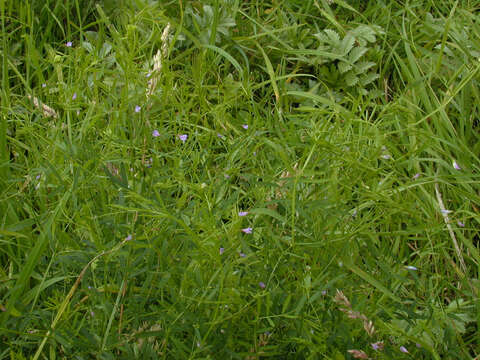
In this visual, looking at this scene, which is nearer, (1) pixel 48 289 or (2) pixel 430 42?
(1) pixel 48 289

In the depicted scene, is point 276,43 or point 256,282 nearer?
point 256,282

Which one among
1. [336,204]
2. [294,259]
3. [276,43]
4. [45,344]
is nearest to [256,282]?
[294,259]

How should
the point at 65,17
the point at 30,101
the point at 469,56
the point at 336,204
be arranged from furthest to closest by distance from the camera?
the point at 65,17
the point at 469,56
the point at 30,101
the point at 336,204

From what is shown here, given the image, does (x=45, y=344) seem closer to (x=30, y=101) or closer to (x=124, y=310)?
(x=124, y=310)

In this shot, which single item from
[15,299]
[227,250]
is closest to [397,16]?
[227,250]

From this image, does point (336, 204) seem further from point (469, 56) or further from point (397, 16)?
point (397, 16)

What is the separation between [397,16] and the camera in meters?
2.78

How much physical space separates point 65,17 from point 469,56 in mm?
1583

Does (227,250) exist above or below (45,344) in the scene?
above

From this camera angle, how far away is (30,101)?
2174 millimetres

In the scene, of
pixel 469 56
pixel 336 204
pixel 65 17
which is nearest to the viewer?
pixel 336 204

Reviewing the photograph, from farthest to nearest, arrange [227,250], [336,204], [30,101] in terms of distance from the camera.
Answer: [30,101], [336,204], [227,250]

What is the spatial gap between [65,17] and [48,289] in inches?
55.3

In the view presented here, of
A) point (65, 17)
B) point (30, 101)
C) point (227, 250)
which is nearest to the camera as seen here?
point (227, 250)
